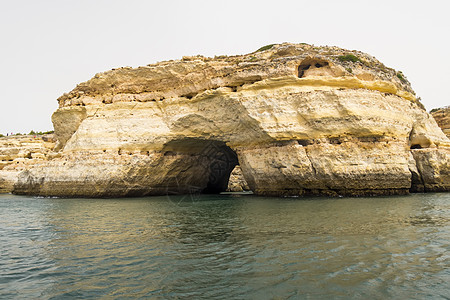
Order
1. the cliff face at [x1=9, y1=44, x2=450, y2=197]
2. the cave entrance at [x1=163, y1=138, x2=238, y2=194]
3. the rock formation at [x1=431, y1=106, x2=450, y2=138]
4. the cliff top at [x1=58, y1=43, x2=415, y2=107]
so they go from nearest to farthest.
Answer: the cliff face at [x1=9, y1=44, x2=450, y2=197]
the cliff top at [x1=58, y1=43, x2=415, y2=107]
the cave entrance at [x1=163, y1=138, x2=238, y2=194]
the rock formation at [x1=431, y1=106, x2=450, y2=138]

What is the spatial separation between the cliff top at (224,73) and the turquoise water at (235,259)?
39.4ft

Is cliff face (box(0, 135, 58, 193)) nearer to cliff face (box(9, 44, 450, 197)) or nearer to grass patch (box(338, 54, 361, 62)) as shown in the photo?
cliff face (box(9, 44, 450, 197))

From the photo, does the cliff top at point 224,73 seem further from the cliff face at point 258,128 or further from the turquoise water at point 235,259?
the turquoise water at point 235,259

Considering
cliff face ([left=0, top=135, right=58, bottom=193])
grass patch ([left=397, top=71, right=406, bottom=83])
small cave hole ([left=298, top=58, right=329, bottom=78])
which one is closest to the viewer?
small cave hole ([left=298, top=58, right=329, bottom=78])

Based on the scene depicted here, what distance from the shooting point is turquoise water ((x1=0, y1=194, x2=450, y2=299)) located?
13.6ft

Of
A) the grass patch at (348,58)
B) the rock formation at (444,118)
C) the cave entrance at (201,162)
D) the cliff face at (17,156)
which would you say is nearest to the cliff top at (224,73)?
the grass patch at (348,58)

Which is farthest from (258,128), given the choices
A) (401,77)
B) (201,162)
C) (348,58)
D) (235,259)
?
(235,259)

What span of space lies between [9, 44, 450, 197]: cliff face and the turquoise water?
27.5ft

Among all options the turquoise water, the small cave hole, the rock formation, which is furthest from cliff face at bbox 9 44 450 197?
the rock formation

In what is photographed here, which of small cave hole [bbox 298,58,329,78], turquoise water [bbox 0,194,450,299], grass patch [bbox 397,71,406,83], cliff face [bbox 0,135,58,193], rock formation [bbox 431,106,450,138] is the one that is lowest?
turquoise water [bbox 0,194,450,299]

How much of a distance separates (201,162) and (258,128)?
8332 millimetres

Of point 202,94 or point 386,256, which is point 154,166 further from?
point 386,256

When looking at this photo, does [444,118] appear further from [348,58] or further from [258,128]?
[258,128]

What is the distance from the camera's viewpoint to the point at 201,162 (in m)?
25.7
